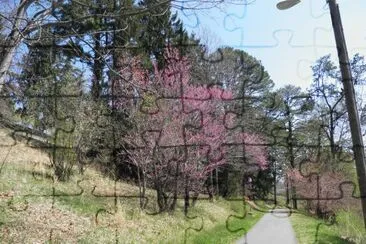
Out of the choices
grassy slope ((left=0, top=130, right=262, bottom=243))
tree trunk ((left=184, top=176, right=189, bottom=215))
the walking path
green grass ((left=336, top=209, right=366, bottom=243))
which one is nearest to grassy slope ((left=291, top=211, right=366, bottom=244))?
green grass ((left=336, top=209, right=366, bottom=243))

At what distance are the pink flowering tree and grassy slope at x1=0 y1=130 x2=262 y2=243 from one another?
1.04 meters

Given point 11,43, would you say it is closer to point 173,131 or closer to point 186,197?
point 173,131

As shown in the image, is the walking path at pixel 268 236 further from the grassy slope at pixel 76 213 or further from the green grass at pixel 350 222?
the green grass at pixel 350 222

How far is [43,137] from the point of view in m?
14.2

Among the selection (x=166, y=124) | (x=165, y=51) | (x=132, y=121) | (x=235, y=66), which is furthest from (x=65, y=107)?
(x=235, y=66)

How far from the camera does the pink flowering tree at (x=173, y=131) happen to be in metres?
14.3

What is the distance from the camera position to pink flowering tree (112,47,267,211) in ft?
47.0

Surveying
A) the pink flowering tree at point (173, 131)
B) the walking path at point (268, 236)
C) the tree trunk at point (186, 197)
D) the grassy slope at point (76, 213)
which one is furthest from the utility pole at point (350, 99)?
the tree trunk at point (186, 197)

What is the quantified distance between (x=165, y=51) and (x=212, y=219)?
25.3ft

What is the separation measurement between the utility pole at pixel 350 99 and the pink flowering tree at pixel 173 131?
6.37 metres

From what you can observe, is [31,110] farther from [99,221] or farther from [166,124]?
[99,221]

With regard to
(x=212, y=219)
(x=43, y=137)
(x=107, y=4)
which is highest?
(x=107, y=4)

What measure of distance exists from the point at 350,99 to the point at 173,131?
25.9 feet

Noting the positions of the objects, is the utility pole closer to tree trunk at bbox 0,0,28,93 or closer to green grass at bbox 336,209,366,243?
tree trunk at bbox 0,0,28,93
